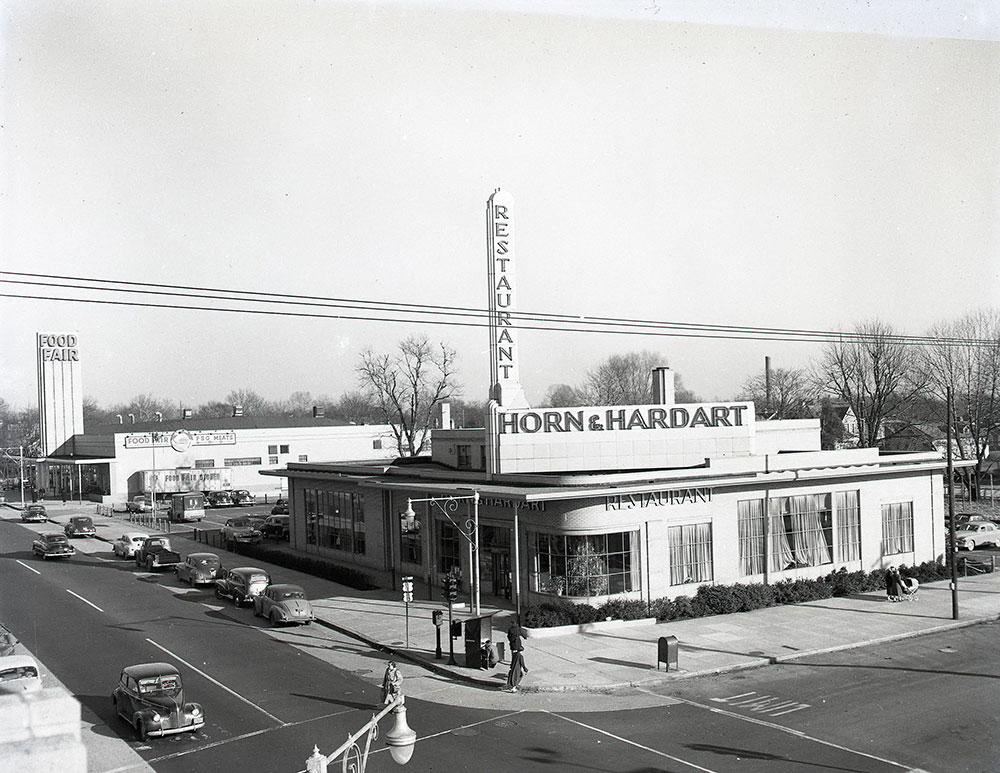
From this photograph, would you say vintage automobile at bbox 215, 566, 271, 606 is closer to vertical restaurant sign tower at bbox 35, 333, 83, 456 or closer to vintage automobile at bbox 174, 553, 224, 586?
vintage automobile at bbox 174, 553, 224, 586

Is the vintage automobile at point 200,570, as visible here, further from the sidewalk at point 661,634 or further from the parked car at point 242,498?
the parked car at point 242,498

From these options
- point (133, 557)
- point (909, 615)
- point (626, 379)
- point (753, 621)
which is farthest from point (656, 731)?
point (626, 379)

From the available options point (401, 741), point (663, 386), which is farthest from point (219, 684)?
point (663, 386)

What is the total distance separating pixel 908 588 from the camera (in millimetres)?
34062

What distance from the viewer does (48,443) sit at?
99.0 metres

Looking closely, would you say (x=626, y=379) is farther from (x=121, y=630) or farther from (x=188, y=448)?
(x=121, y=630)

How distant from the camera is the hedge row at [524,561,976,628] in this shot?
98.2 ft

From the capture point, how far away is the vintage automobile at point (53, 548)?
4975 centimetres

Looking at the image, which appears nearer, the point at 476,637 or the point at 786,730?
the point at 786,730

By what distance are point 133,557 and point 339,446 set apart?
46583 mm

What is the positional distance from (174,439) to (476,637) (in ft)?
227

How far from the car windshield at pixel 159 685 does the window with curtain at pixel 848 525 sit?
28200 millimetres

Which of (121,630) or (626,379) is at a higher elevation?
(626,379)

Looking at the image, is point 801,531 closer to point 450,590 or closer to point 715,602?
→ point 715,602
